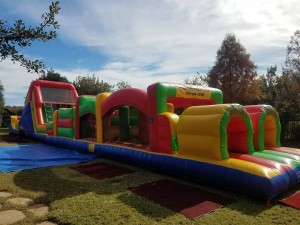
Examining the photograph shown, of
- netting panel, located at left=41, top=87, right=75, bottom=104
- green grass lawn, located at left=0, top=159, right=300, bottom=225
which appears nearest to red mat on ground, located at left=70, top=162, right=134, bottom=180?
green grass lawn, located at left=0, top=159, right=300, bottom=225

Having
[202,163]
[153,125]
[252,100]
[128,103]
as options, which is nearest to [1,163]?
[128,103]

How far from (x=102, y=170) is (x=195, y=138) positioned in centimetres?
245

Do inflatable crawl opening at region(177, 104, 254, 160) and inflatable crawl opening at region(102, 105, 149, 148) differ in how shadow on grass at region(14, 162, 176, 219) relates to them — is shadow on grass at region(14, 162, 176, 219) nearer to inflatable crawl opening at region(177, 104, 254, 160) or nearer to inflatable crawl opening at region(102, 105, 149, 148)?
inflatable crawl opening at region(177, 104, 254, 160)

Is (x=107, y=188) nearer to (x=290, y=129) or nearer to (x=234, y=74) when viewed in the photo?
(x=290, y=129)

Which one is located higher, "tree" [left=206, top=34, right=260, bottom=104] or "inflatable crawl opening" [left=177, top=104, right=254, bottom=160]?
"tree" [left=206, top=34, right=260, bottom=104]

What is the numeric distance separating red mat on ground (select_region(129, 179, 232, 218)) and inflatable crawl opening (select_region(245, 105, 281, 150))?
187cm

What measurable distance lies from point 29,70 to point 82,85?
2566 centimetres

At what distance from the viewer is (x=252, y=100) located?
18.3 meters

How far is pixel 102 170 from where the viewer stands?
20.7 feet

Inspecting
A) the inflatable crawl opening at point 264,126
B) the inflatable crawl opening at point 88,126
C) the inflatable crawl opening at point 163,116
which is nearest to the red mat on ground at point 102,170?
the inflatable crawl opening at point 163,116

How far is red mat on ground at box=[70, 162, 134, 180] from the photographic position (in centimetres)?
584

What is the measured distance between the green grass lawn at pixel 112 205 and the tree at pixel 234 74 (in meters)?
13.5

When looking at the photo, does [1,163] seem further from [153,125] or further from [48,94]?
[48,94]

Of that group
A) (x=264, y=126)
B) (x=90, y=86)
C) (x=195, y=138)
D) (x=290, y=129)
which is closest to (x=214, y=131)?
(x=195, y=138)
